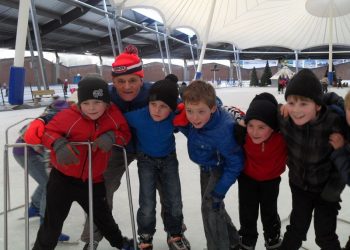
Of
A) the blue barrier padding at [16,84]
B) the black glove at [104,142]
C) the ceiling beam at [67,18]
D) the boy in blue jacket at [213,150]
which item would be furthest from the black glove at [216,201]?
the ceiling beam at [67,18]

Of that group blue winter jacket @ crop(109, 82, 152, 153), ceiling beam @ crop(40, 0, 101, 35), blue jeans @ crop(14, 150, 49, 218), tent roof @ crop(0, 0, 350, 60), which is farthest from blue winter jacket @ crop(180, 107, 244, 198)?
ceiling beam @ crop(40, 0, 101, 35)

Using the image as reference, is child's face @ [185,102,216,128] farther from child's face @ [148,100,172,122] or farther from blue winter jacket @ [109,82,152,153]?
blue winter jacket @ [109,82,152,153]

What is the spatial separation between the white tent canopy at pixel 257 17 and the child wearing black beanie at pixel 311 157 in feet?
36.0

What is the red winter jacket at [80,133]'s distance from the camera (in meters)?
1.81

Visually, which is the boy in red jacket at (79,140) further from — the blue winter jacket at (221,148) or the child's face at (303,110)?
the child's face at (303,110)

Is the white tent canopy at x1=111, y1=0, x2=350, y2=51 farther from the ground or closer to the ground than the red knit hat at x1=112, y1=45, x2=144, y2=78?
farther from the ground

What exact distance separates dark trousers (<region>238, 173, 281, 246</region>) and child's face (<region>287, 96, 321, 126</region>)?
0.44 meters

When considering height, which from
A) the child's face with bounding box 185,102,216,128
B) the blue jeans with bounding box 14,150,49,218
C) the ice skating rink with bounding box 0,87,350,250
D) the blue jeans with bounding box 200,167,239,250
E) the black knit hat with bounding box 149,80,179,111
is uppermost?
the black knit hat with bounding box 149,80,179,111

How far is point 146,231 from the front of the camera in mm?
2191

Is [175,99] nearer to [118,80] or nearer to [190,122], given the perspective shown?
[190,122]

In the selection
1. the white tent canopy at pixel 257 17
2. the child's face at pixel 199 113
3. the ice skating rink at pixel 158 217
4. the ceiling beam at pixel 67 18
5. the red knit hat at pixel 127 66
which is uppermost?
the ceiling beam at pixel 67 18

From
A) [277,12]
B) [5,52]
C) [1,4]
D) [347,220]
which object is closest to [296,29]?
[277,12]

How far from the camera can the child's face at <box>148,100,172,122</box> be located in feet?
6.63

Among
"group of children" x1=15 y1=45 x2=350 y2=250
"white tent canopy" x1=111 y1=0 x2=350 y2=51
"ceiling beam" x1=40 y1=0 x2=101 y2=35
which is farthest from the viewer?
"ceiling beam" x1=40 y1=0 x2=101 y2=35
